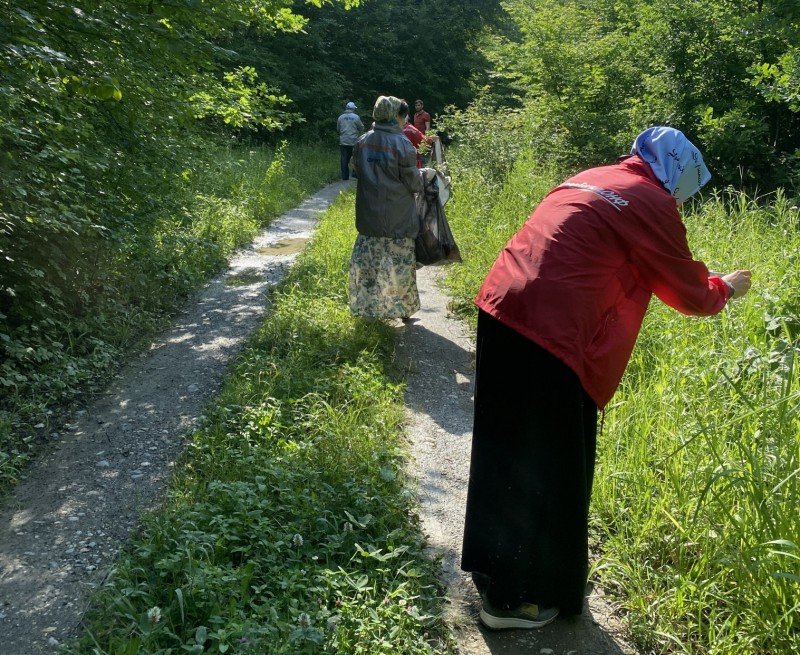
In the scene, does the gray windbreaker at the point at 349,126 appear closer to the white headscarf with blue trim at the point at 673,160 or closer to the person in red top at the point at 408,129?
the person in red top at the point at 408,129

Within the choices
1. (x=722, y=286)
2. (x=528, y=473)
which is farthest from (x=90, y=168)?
(x=722, y=286)

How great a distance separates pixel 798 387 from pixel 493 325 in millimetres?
1567

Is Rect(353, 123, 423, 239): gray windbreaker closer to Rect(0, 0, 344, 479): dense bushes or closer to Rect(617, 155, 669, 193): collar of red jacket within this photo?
Rect(0, 0, 344, 479): dense bushes

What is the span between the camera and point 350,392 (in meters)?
4.68

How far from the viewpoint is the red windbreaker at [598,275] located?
2572 mm

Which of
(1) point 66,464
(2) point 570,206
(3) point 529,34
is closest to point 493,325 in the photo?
(2) point 570,206

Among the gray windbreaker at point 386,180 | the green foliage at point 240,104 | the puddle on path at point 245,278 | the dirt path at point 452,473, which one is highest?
the green foliage at point 240,104

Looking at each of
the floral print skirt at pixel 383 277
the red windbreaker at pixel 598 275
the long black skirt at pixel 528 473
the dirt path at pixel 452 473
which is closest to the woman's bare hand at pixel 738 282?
the red windbreaker at pixel 598 275

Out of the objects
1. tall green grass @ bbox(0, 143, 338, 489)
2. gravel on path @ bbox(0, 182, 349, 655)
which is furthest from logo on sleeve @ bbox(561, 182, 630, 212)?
tall green grass @ bbox(0, 143, 338, 489)

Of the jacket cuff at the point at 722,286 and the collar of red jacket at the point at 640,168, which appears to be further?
the jacket cuff at the point at 722,286

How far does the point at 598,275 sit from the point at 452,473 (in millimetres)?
1819

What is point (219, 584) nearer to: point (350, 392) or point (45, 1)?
point (350, 392)

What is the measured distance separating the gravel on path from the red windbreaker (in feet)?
6.75

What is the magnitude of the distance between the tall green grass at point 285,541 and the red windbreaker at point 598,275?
1.15 m
